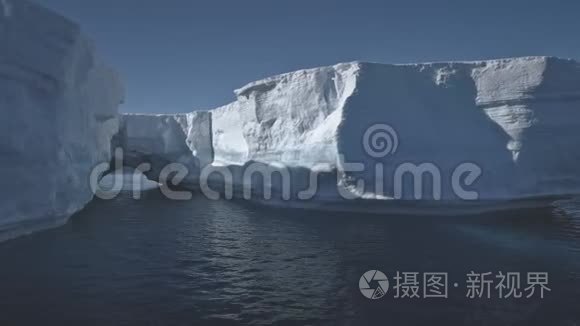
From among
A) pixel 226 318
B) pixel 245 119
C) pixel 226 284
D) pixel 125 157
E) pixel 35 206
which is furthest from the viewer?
pixel 125 157

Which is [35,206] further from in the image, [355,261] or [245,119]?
[245,119]

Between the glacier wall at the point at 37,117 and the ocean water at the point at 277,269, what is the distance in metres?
0.86

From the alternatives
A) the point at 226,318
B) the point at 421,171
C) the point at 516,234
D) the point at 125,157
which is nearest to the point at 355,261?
the point at 226,318

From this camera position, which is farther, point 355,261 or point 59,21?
point 59,21

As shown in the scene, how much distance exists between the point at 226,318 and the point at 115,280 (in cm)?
300

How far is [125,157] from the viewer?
35031mm

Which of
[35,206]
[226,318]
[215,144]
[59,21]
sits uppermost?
[59,21]

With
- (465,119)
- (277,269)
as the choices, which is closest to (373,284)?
(277,269)

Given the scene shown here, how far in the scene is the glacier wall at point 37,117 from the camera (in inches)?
376

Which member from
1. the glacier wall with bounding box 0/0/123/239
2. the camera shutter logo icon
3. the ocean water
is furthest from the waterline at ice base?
the camera shutter logo icon

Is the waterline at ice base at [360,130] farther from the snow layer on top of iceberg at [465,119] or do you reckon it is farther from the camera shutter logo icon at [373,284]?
the camera shutter logo icon at [373,284]

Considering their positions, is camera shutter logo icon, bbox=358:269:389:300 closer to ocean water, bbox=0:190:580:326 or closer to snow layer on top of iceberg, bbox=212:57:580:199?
ocean water, bbox=0:190:580:326

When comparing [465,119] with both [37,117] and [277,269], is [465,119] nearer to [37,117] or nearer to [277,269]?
[277,269]

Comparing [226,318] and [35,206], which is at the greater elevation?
[35,206]
